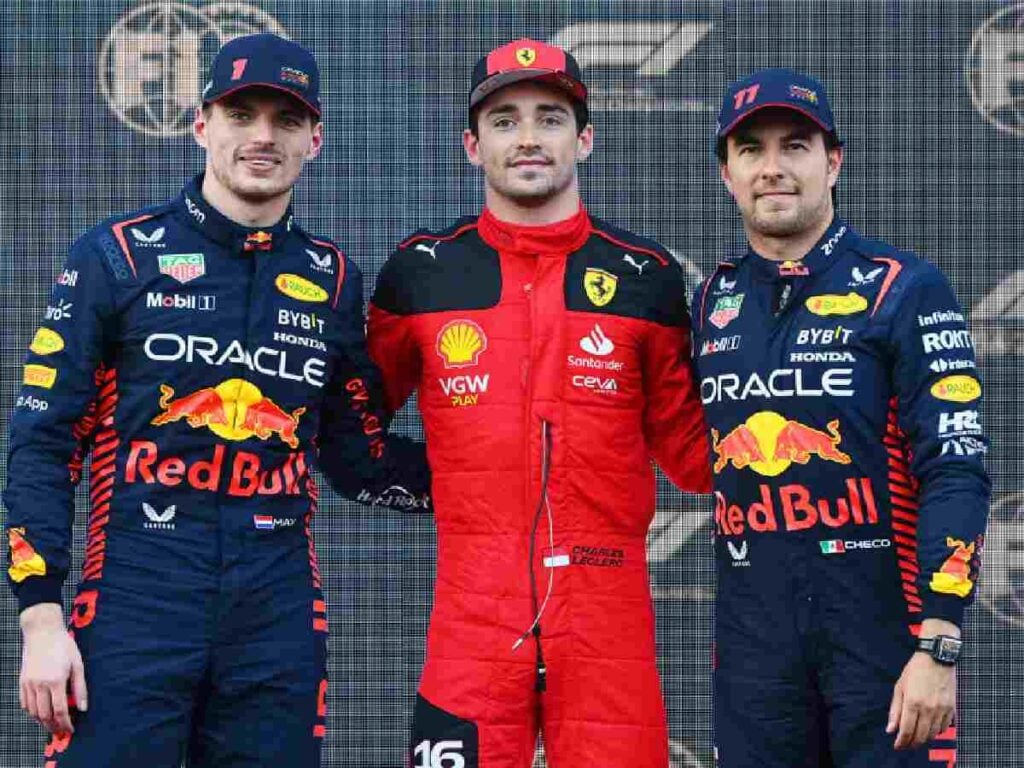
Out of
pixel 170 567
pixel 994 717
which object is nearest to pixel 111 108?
pixel 170 567

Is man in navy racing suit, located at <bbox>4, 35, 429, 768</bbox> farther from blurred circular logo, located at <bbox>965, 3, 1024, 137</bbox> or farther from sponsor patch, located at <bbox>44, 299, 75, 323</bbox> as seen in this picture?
blurred circular logo, located at <bbox>965, 3, 1024, 137</bbox>

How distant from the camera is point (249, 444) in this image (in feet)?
7.98

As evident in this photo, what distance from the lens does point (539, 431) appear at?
261 cm

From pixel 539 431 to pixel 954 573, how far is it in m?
0.66

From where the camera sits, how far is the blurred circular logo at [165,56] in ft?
12.0

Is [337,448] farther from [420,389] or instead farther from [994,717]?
[994,717]

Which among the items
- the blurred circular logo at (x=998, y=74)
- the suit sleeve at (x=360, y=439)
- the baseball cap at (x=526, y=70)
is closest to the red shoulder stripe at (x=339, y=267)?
the suit sleeve at (x=360, y=439)

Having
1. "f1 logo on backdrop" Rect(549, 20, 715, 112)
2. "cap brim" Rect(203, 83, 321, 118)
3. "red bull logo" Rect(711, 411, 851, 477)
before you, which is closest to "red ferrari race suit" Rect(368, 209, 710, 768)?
"red bull logo" Rect(711, 411, 851, 477)

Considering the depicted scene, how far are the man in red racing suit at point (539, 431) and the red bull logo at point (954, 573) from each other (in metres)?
0.51

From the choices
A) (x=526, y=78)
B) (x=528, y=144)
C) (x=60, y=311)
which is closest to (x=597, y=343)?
(x=528, y=144)

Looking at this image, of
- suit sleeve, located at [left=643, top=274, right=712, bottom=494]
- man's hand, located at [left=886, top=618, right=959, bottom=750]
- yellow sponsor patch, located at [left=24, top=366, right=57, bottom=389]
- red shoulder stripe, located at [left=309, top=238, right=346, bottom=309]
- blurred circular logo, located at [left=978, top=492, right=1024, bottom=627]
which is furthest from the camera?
blurred circular logo, located at [left=978, top=492, right=1024, bottom=627]

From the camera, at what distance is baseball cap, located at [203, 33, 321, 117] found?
8.21 ft

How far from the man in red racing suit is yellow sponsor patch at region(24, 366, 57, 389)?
1.94 ft

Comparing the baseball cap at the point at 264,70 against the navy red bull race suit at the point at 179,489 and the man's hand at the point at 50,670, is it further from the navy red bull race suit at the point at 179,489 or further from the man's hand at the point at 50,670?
the man's hand at the point at 50,670
